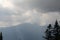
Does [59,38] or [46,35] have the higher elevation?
[46,35]

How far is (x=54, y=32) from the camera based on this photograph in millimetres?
68125

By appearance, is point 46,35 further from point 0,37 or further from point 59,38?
point 0,37

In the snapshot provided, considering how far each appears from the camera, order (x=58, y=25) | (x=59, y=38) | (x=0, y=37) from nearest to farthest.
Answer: (x=0, y=37)
(x=59, y=38)
(x=58, y=25)

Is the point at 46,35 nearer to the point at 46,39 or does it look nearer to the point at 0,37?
the point at 46,39

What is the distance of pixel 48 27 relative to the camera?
246ft

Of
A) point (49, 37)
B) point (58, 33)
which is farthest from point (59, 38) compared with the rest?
point (49, 37)

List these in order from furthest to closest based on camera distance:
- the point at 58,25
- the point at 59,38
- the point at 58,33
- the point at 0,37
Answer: the point at 58,25
the point at 58,33
the point at 59,38
the point at 0,37

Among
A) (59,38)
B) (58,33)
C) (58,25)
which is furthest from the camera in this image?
(58,25)

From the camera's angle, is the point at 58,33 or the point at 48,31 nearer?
the point at 58,33

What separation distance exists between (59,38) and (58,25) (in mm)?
13044

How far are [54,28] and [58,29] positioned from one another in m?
1.51

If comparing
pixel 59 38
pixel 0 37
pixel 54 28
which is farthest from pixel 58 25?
pixel 0 37

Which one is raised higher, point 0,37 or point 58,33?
point 58,33

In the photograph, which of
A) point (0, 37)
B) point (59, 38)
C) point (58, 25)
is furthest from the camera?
point (58, 25)
